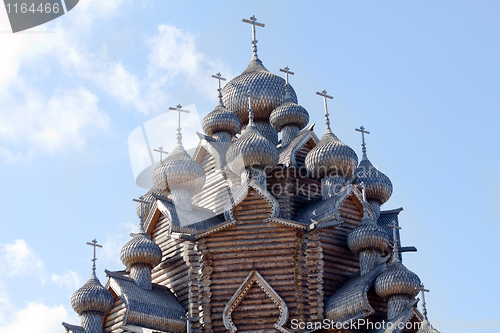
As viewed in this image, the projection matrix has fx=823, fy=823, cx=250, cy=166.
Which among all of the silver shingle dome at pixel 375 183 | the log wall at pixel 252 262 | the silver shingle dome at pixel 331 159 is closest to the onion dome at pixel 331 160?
→ the silver shingle dome at pixel 331 159

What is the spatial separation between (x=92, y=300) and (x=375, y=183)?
27.1 feet

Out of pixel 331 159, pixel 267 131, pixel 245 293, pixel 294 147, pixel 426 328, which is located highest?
pixel 267 131

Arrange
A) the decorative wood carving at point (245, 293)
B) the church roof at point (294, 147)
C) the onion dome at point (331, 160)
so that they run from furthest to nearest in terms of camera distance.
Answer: the church roof at point (294, 147) → the onion dome at point (331, 160) → the decorative wood carving at point (245, 293)

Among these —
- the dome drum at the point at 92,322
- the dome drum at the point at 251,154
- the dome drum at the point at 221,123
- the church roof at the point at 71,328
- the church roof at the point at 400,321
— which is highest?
the dome drum at the point at 221,123

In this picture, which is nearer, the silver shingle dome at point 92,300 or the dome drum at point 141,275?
the silver shingle dome at point 92,300

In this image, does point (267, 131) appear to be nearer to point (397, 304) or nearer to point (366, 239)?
point (366, 239)

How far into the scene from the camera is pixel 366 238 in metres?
18.8

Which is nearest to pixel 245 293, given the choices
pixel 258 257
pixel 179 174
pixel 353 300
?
pixel 258 257

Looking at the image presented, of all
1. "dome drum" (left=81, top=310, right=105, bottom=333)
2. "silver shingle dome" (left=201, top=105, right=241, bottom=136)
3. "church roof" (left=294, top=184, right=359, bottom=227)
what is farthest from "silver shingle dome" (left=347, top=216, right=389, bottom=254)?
"dome drum" (left=81, top=310, right=105, bottom=333)

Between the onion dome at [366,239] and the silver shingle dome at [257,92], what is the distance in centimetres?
616

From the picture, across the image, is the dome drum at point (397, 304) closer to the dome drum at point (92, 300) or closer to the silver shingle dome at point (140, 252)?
the silver shingle dome at point (140, 252)

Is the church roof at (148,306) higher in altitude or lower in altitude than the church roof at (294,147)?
lower

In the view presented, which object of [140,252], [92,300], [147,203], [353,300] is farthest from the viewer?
[147,203]

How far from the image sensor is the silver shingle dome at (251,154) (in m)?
19.8
